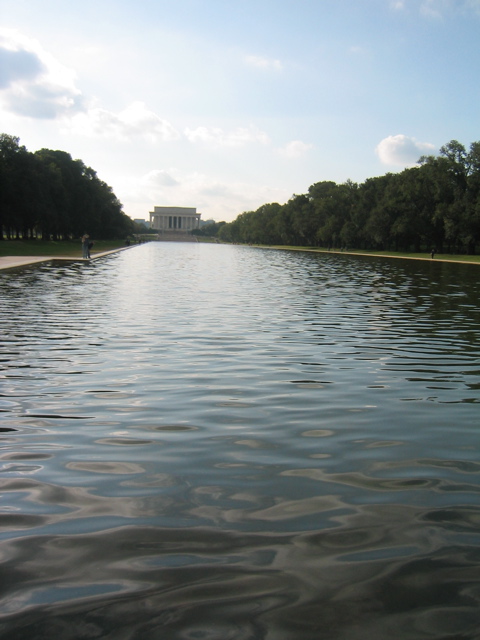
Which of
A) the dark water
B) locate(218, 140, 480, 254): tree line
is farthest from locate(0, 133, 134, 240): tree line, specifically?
the dark water

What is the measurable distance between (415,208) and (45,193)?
44.8 meters

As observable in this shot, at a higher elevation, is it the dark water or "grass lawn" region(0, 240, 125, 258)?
"grass lawn" region(0, 240, 125, 258)

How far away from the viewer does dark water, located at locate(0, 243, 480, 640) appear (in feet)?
10.3

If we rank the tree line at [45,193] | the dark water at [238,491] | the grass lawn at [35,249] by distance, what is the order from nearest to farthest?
the dark water at [238,491] < the grass lawn at [35,249] < the tree line at [45,193]

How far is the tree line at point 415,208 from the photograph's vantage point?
73.4 m

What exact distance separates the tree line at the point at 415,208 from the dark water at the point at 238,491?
66502 millimetres

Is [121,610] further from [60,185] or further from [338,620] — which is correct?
[60,185]

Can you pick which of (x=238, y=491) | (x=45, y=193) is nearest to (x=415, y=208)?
(x=45, y=193)

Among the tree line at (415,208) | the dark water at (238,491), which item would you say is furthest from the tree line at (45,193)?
the dark water at (238,491)

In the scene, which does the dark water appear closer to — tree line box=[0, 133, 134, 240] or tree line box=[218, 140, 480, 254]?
tree line box=[0, 133, 134, 240]

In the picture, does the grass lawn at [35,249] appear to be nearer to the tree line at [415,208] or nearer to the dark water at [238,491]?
the tree line at [415,208]

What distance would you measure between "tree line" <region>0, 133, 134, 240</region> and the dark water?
63122 millimetres

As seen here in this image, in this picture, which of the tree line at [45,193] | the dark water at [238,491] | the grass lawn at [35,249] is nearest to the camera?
the dark water at [238,491]

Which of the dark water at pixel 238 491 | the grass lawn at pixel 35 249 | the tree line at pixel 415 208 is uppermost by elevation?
the tree line at pixel 415 208
